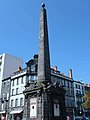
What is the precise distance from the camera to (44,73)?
438 inches

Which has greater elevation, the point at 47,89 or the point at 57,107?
the point at 47,89

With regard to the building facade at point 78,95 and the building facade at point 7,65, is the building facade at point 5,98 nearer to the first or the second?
the building facade at point 7,65

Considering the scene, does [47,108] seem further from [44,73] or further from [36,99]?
[44,73]

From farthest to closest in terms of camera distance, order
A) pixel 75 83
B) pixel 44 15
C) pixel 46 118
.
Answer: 1. pixel 75 83
2. pixel 44 15
3. pixel 46 118

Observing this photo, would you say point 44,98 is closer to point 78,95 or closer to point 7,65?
point 7,65

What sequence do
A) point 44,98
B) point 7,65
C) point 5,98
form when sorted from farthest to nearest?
point 7,65
point 5,98
point 44,98

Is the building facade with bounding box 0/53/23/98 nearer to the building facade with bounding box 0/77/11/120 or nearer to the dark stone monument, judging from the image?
the building facade with bounding box 0/77/11/120

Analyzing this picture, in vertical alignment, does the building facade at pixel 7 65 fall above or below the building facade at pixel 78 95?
above

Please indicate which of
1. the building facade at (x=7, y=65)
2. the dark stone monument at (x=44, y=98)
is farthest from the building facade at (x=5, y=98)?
the dark stone monument at (x=44, y=98)

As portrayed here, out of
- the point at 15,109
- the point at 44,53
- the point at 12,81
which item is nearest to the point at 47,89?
the point at 44,53

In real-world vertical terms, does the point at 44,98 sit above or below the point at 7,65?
below

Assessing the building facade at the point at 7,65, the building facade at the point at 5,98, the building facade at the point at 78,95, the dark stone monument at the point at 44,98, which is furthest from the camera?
the building facade at the point at 7,65

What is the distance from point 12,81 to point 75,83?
14689mm

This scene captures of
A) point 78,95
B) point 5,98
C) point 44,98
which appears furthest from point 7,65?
point 44,98
